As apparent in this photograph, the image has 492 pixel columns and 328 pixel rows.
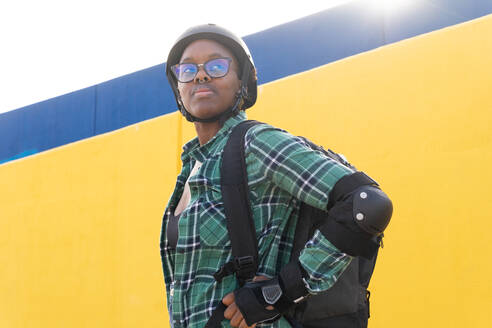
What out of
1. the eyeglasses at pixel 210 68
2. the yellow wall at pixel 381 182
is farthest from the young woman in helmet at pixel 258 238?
the yellow wall at pixel 381 182

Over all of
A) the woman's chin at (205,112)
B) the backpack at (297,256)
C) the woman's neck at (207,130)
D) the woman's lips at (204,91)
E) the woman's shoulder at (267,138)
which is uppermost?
the woman's lips at (204,91)

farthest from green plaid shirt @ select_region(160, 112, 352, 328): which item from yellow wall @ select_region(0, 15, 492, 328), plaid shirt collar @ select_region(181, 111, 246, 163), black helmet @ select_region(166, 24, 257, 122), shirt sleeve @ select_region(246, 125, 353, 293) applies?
yellow wall @ select_region(0, 15, 492, 328)

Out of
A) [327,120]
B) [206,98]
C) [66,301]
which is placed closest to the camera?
[206,98]

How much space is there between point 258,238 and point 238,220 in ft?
0.29

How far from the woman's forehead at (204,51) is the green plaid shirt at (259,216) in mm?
458

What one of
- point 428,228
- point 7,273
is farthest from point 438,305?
point 7,273

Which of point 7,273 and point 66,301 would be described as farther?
point 7,273

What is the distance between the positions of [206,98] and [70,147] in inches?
152

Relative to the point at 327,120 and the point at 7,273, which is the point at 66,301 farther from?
the point at 327,120

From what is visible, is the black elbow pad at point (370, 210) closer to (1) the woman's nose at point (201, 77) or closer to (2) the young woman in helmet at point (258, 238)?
(2) the young woman in helmet at point (258, 238)

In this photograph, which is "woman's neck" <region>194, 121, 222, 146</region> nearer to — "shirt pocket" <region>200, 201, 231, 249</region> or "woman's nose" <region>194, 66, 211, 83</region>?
"woman's nose" <region>194, 66, 211, 83</region>

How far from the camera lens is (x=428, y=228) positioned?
296cm

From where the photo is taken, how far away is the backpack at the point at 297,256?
Answer: 1626 mm

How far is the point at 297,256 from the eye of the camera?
1.67 m
